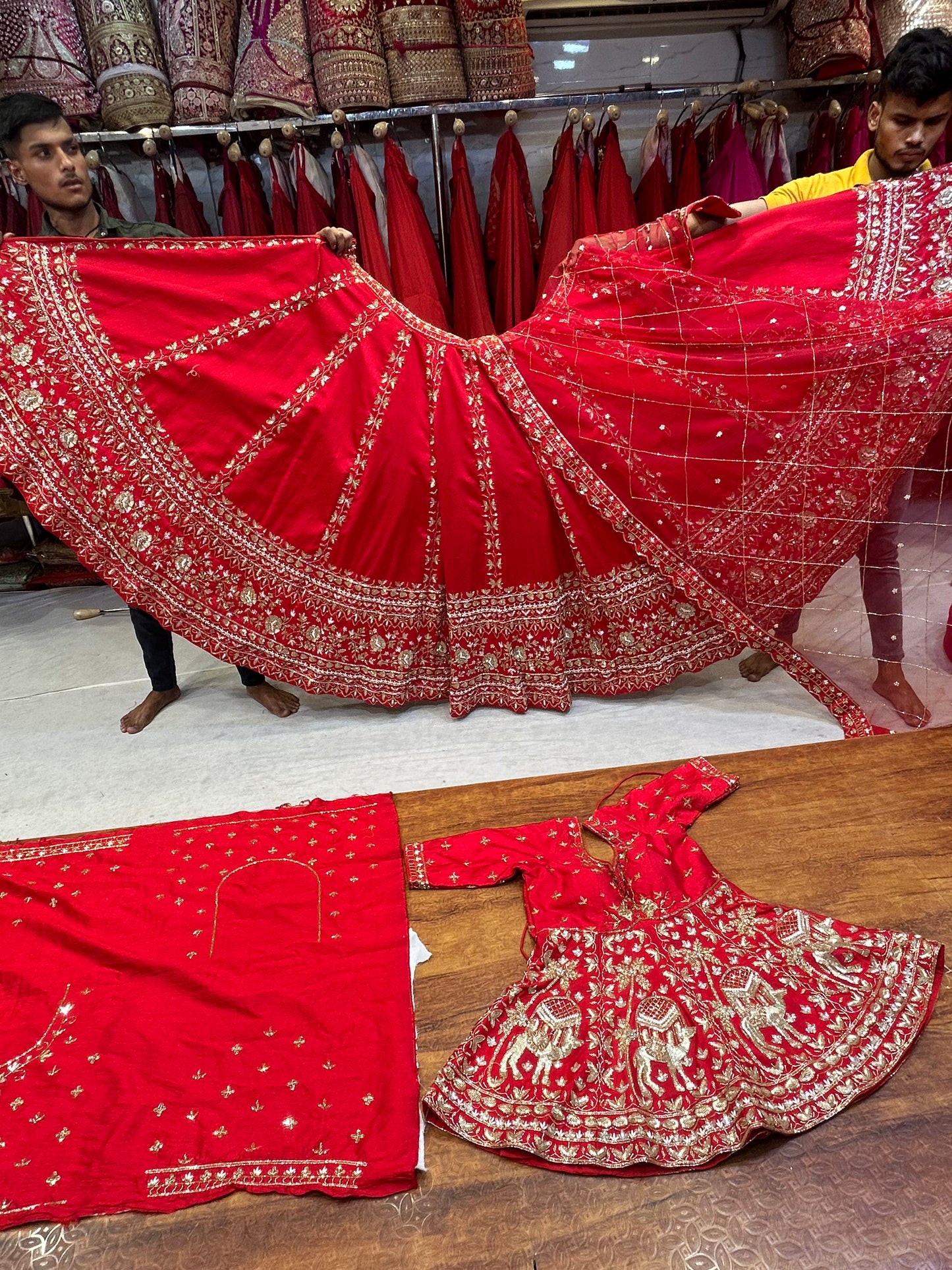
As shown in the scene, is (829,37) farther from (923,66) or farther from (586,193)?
(923,66)

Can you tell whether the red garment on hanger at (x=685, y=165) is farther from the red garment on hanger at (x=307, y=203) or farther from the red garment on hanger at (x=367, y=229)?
the red garment on hanger at (x=307, y=203)

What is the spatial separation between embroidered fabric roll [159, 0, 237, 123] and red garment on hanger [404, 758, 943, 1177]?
2707 millimetres

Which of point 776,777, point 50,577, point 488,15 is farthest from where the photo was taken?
point 50,577

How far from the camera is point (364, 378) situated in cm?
194

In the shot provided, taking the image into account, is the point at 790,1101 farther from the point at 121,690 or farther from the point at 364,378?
the point at 121,690

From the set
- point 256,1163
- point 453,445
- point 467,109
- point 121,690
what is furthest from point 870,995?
point 467,109

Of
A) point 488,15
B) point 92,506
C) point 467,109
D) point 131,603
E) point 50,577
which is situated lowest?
point 50,577

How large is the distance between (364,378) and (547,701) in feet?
3.04

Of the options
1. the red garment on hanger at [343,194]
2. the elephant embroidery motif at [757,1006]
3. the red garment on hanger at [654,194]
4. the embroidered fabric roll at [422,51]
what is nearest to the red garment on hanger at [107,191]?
the red garment on hanger at [343,194]

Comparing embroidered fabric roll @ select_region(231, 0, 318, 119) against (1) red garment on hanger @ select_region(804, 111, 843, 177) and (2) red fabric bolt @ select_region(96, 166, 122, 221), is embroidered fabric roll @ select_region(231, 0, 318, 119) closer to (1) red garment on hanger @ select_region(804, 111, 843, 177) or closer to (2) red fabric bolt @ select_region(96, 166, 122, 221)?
(2) red fabric bolt @ select_region(96, 166, 122, 221)

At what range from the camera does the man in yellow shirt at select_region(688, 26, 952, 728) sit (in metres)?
1.69

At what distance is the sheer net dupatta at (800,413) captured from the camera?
171 centimetres

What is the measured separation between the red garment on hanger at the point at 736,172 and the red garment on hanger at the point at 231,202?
63.8 inches

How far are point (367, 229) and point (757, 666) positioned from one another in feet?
6.28
